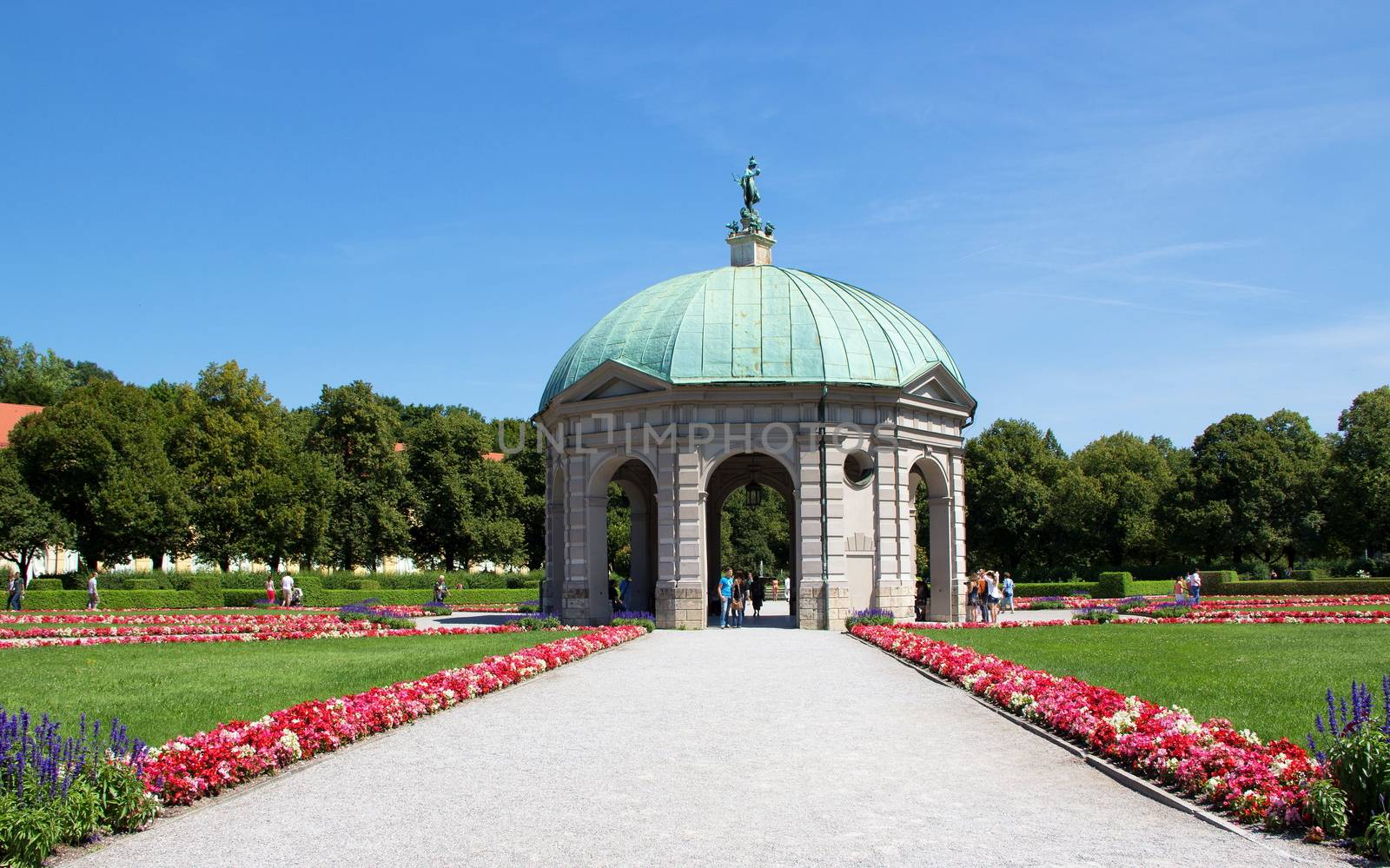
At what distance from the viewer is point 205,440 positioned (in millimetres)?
63719

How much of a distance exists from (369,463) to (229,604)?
20.8 m

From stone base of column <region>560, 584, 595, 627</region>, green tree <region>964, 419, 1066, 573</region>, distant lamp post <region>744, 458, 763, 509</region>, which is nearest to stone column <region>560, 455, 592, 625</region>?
stone base of column <region>560, 584, 595, 627</region>

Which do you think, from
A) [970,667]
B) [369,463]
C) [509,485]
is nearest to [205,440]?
[369,463]

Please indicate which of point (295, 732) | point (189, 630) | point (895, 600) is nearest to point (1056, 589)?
point (895, 600)

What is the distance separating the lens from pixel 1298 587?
178 ft

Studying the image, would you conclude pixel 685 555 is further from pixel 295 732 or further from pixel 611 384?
pixel 295 732

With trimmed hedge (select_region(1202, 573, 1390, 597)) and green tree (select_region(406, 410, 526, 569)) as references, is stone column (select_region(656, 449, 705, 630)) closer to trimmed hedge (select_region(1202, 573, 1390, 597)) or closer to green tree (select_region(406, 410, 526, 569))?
trimmed hedge (select_region(1202, 573, 1390, 597))

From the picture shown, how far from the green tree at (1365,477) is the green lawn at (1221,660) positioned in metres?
40.4

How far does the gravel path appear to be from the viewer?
29.8 feet

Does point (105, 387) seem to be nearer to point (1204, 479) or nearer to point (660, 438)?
point (660, 438)

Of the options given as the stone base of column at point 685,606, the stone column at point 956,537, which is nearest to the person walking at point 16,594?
the stone base of column at point 685,606

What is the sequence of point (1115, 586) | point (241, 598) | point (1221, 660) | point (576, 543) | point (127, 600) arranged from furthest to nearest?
1. point (1115, 586)
2. point (241, 598)
3. point (127, 600)
4. point (576, 543)
5. point (1221, 660)

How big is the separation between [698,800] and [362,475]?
221ft

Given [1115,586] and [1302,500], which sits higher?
[1302,500]
